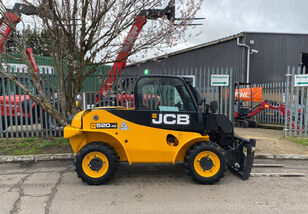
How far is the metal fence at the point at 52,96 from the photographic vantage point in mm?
7551

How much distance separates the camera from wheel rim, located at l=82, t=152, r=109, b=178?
14.2 feet

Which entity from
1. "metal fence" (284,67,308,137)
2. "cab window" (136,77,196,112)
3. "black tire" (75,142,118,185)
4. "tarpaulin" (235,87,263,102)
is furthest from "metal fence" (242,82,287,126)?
"black tire" (75,142,118,185)

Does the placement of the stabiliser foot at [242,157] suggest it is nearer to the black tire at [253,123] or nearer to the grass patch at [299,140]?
the grass patch at [299,140]

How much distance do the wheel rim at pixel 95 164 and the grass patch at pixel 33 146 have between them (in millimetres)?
2163

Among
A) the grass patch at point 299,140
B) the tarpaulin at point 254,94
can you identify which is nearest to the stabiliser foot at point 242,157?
the grass patch at point 299,140

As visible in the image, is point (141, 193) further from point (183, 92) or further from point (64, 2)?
point (64, 2)

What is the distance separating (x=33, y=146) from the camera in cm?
673

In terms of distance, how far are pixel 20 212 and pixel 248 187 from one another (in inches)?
145

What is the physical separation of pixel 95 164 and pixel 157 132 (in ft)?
4.19

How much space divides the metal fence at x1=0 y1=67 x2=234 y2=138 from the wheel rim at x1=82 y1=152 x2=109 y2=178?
327 cm

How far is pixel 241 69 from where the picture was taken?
16.5m

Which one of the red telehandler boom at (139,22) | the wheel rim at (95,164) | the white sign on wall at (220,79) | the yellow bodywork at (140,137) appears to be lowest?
the wheel rim at (95,164)

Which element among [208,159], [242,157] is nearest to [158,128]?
[208,159]

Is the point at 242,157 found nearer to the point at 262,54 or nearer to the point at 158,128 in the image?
the point at 158,128
